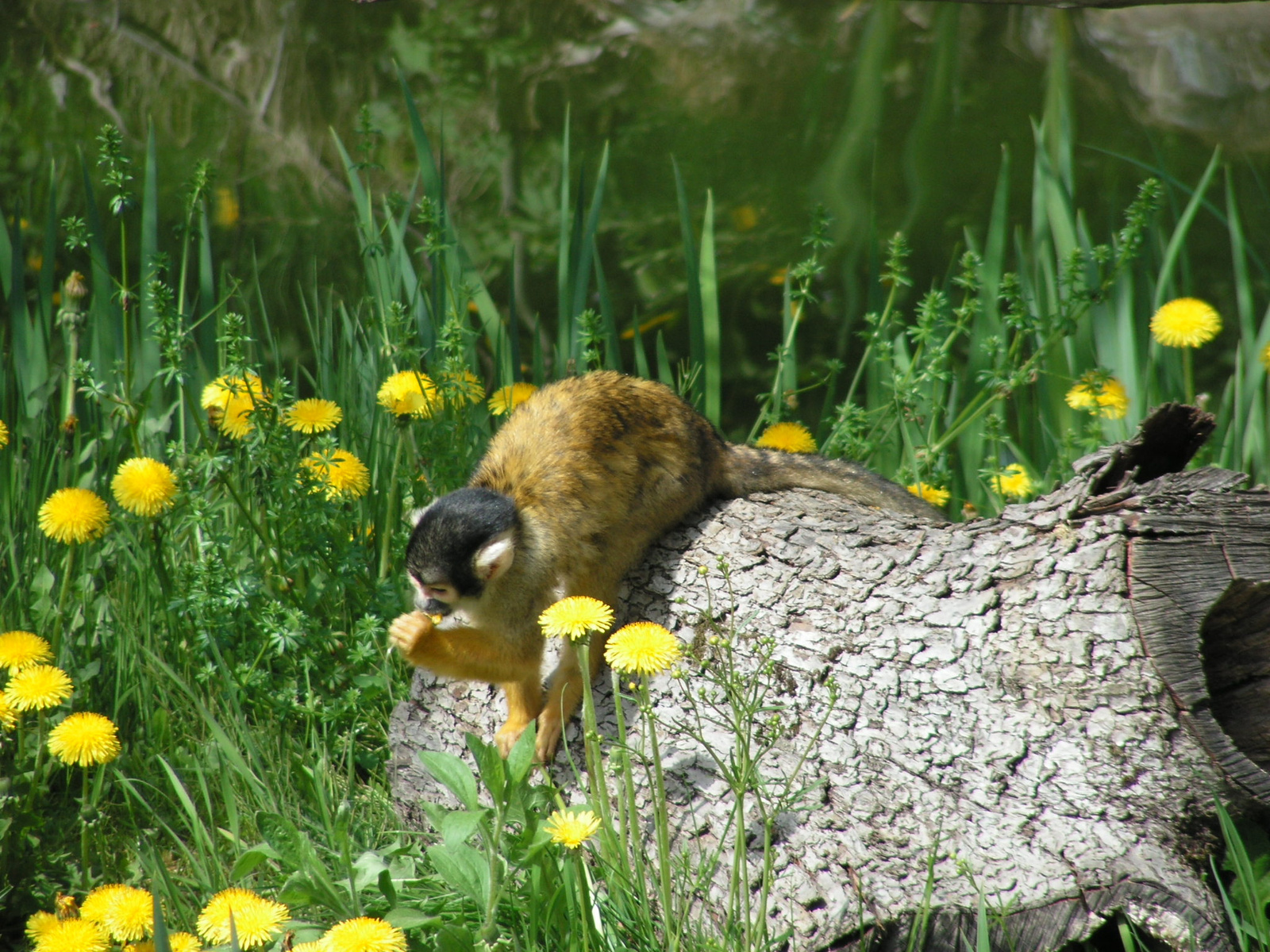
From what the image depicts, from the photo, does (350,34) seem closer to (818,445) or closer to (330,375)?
(330,375)

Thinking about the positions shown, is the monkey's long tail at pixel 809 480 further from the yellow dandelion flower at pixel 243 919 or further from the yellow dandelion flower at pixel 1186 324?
the yellow dandelion flower at pixel 243 919

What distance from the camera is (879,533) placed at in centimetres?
265

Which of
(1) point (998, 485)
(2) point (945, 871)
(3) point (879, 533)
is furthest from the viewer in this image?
(1) point (998, 485)

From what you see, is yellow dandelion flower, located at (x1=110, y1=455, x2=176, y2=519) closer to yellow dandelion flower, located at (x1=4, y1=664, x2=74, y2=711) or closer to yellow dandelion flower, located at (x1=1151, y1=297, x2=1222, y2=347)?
yellow dandelion flower, located at (x1=4, y1=664, x2=74, y2=711)

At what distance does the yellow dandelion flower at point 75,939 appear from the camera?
1980mm

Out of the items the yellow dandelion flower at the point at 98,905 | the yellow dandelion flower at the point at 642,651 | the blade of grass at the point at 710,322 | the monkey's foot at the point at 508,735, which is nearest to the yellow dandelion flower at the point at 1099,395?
the blade of grass at the point at 710,322

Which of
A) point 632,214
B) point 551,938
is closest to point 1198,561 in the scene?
point 551,938

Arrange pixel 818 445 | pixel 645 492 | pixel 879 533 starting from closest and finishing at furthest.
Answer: pixel 879 533
pixel 645 492
pixel 818 445

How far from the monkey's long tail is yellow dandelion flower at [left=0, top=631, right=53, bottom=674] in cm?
185

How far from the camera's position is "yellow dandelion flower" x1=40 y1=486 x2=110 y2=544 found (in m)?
2.65

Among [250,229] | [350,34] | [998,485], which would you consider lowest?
[998,485]

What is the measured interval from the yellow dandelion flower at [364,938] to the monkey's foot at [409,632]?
97 centimetres

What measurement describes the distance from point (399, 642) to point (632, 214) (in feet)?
10.4

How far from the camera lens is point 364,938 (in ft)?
5.81
